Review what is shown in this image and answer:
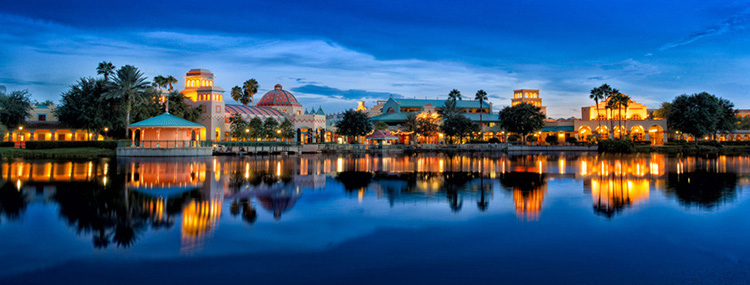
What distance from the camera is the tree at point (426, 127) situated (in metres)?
91.6

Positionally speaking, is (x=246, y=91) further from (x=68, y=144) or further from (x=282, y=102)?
(x=68, y=144)

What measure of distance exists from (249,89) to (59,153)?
62.2m

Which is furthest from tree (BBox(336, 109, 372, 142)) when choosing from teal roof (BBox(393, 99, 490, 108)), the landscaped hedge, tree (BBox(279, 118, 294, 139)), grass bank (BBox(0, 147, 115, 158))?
grass bank (BBox(0, 147, 115, 158))

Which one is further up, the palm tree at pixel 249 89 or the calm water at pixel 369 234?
the palm tree at pixel 249 89

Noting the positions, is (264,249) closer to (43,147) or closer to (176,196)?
(176,196)

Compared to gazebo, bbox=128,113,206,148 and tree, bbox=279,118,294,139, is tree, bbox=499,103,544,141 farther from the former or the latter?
gazebo, bbox=128,113,206,148

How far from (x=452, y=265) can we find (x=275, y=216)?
6479 mm

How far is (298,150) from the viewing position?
207 ft

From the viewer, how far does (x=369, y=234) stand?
39.7 feet

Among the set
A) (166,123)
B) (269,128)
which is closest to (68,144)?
(166,123)

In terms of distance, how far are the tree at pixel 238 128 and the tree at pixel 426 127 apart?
33.1m

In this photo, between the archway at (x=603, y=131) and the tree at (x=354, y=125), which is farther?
the archway at (x=603, y=131)

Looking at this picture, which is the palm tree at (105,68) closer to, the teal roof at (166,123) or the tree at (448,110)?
the teal roof at (166,123)

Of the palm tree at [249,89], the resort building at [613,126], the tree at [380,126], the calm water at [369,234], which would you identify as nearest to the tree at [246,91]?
the palm tree at [249,89]
